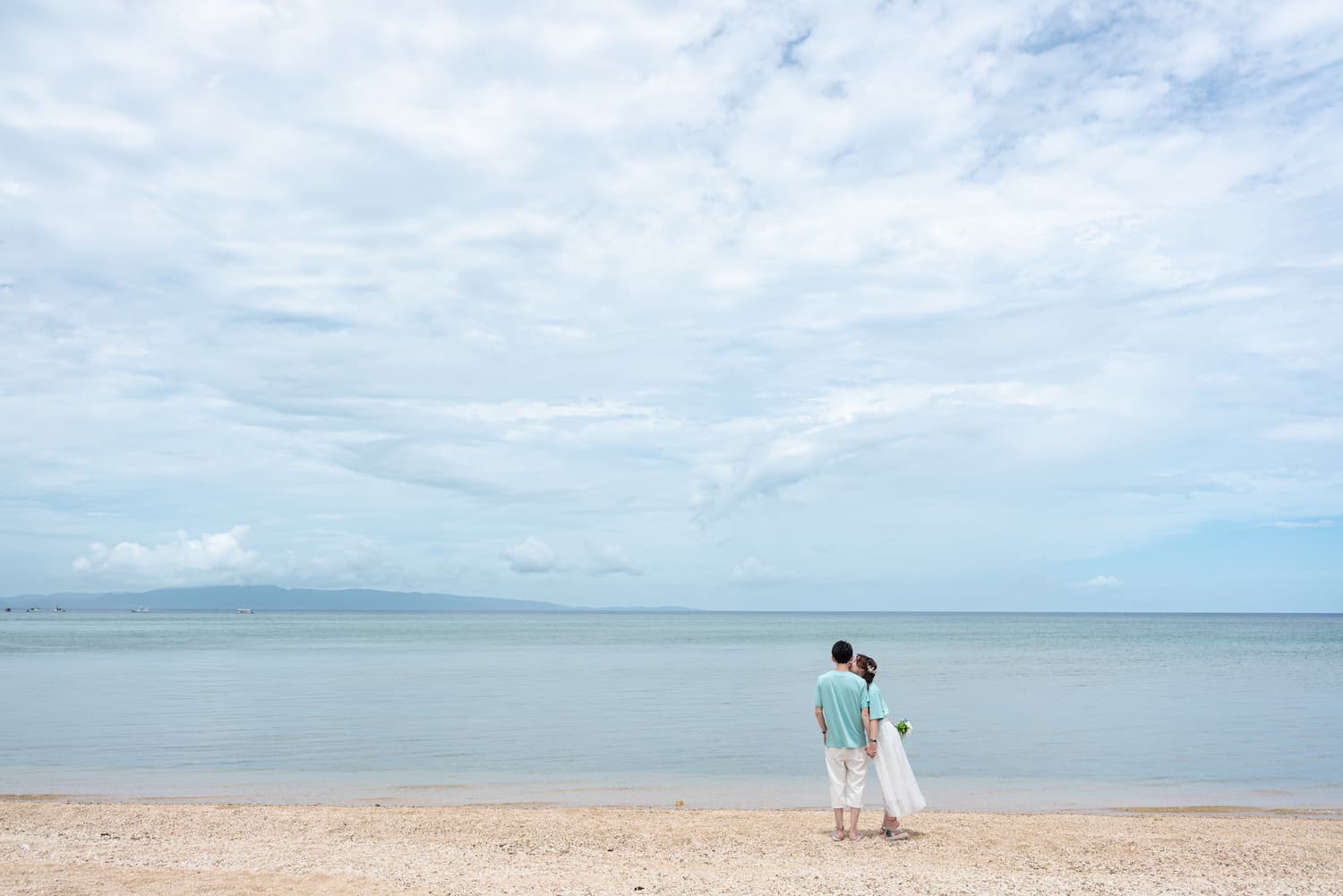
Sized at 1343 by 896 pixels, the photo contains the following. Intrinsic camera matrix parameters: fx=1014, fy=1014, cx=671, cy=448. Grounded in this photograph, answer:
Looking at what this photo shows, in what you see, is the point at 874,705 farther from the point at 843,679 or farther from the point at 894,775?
the point at 894,775

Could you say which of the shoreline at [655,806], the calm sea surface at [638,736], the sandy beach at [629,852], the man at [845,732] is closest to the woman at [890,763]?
the man at [845,732]

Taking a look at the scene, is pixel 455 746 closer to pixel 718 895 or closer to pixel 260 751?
pixel 260 751

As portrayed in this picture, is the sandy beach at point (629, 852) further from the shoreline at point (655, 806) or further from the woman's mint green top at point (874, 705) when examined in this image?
the woman's mint green top at point (874, 705)

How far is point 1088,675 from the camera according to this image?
3859cm

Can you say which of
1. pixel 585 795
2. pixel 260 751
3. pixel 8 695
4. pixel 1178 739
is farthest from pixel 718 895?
pixel 8 695

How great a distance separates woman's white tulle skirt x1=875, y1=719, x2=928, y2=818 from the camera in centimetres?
1034

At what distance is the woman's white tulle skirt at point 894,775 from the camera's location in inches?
407

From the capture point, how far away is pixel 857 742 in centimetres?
1023

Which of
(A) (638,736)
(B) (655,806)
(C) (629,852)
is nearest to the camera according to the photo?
(C) (629,852)

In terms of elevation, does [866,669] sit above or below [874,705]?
above

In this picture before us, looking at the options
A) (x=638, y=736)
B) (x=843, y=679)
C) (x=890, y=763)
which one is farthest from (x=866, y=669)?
(x=638, y=736)

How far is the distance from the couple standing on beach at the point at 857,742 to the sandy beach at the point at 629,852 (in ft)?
1.34

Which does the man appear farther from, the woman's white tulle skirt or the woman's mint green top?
the woman's white tulle skirt

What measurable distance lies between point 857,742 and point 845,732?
16 centimetres
